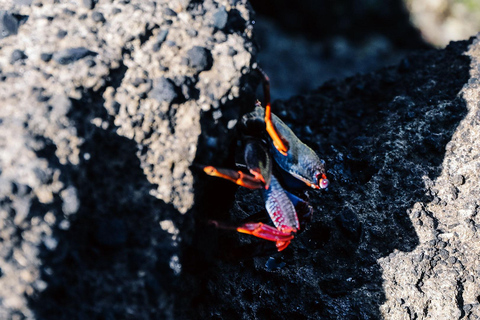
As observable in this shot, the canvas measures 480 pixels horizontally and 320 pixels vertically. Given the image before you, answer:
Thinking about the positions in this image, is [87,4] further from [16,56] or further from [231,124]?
[231,124]

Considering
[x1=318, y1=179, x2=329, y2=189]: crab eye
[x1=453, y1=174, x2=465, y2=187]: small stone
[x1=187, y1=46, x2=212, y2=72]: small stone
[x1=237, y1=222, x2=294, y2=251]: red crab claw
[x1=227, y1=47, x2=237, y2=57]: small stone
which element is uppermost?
[x1=227, y1=47, x2=237, y2=57]: small stone

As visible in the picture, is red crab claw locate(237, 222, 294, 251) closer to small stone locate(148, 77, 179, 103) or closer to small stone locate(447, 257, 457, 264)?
small stone locate(148, 77, 179, 103)

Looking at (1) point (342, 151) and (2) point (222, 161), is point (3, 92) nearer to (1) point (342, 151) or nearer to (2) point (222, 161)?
(2) point (222, 161)

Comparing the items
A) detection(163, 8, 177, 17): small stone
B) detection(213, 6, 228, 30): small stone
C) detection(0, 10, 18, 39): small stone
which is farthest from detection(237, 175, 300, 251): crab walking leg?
detection(0, 10, 18, 39): small stone

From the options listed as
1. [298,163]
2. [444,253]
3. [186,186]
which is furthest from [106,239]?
[444,253]

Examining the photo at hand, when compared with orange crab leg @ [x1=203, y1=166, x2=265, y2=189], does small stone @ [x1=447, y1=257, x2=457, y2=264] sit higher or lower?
lower

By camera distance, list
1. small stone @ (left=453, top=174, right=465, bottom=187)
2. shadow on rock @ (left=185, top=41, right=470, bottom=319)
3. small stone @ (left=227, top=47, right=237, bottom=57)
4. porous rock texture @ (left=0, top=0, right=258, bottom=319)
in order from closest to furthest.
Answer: porous rock texture @ (left=0, top=0, right=258, bottom=319)
small stone @ (left=227, top=47, right=237, bottom=57)
shadow on rock @ (left=185, top=41, right=470, bottom=319)
small stone @ (left=453, top=174, right=465, bottom=187)

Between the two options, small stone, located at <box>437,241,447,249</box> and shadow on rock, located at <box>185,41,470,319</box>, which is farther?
small stone, located at <box>437,241,447,249</box>

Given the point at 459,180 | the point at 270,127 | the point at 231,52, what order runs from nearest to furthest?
the point at 231,52 < the point at 270,127 < the point at 459,180
